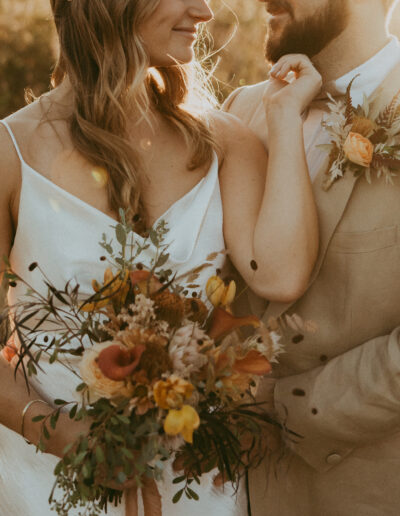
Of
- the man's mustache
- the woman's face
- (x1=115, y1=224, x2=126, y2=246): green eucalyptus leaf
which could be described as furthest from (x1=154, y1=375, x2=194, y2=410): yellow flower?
the man's mustache

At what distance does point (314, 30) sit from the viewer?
2.82 m

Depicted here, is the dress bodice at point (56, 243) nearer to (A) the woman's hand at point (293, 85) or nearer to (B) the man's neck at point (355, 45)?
(A) the woman's hand at point (293, 85)

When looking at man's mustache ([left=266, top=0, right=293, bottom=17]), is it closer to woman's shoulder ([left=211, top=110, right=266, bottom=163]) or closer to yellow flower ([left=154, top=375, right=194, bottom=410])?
woman's shoulder ([left=211, top=110, right=266, bottom=163])

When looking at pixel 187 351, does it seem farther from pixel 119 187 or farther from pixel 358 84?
pixel 358 84

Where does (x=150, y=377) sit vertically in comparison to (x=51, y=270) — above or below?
below

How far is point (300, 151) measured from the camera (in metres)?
2.54

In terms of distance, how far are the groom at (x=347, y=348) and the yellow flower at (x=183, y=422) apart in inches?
32.2

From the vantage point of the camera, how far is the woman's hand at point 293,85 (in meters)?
2.64

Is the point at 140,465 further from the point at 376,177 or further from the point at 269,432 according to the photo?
the point at 376,177

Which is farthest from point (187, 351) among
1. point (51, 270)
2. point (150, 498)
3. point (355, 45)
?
point (355, 45)

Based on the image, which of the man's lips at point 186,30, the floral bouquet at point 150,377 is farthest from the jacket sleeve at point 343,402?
the man's lips at point 186,30

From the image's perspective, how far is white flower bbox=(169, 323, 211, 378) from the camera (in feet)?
6.01

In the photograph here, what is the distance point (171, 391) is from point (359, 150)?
116 cm

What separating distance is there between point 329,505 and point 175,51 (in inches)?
71.5
